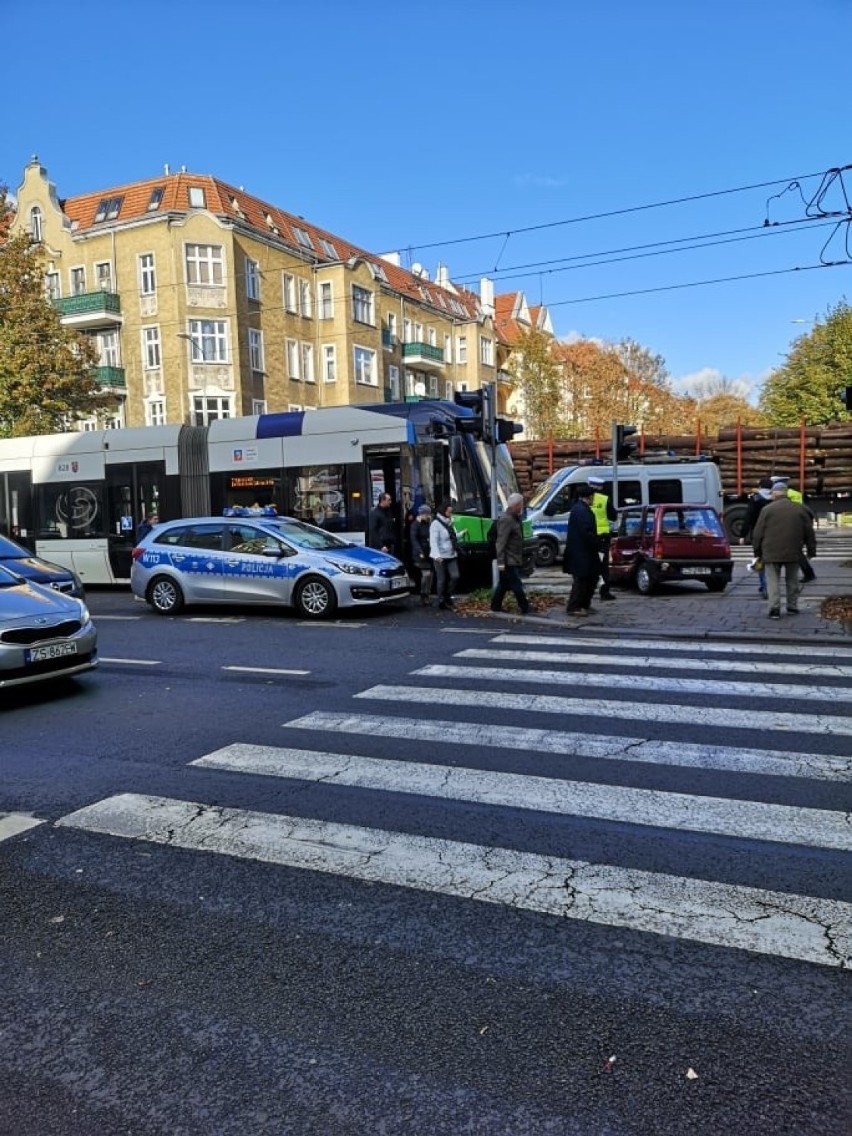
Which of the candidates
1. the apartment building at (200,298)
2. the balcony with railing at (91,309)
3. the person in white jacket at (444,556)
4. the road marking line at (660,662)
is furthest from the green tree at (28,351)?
the road marking line at (660,662)

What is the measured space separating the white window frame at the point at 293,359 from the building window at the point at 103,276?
814cm

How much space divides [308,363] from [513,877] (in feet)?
132

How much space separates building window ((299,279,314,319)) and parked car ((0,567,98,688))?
35634 millimetres

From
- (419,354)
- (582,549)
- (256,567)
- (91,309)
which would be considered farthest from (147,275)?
(582,549)

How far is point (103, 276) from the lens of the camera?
3825cm

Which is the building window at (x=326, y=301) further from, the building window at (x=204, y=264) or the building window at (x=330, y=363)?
the building window at (x=204, y=264)

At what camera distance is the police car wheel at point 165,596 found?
46.6 feet

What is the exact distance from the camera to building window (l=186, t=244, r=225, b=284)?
1437 inches

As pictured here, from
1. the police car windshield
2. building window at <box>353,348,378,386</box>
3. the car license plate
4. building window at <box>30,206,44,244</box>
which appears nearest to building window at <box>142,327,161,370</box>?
A: building window at <box>30,206,44,244</box>

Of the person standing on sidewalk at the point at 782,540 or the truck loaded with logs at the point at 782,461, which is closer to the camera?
the person standing on sidewalk at the point at 782,540

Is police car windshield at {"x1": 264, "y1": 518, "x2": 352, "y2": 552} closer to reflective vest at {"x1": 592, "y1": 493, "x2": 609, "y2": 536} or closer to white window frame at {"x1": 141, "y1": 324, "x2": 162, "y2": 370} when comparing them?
reflective vest at {"x1": 592, "y1": 493, "x2": 609, "y2": 536}

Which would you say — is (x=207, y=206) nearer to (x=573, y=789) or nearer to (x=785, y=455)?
(x=785, y=455)

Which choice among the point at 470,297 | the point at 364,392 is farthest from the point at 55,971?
the point at 470,297

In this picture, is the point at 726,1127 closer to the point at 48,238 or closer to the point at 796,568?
the point at 796,568
